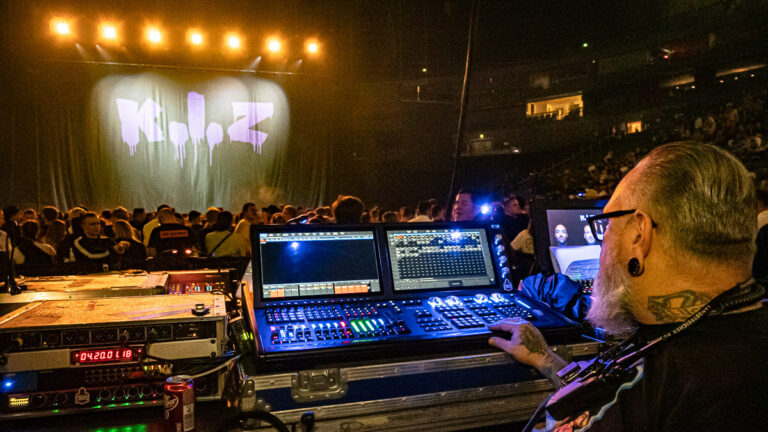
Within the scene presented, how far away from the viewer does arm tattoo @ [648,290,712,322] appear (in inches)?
34.2

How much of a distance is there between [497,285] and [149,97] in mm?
12831

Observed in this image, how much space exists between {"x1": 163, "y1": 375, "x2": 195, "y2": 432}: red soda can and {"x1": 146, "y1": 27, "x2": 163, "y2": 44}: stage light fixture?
12684mm

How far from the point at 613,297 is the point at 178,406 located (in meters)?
1.12

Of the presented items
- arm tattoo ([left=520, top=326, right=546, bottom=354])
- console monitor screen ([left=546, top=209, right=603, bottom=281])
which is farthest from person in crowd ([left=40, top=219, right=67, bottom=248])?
arm tattoo ([left=520, top=326, right=546, bottom=354])

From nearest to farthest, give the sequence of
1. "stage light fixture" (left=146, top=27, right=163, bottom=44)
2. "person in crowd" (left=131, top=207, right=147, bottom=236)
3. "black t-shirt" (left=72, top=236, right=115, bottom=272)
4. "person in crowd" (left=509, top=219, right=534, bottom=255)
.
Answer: "black t-shirt" (left=72, top=236, right=115, bottom=272)
"person in crowd" (left=509, top=219, right=534, bottom=255)
"person in crowd" (left=131, top=207, right=147, bottom=236)
"stage light fixture" (left=146, top=27, right=163, bottom=44)

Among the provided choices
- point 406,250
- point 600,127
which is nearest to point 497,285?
point 406,250

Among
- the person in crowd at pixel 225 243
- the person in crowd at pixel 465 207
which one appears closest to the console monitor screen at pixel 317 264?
the person in crowd at pixel 465 207

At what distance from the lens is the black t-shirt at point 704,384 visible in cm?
74

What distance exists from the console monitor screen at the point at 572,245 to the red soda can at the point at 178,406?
1520mm

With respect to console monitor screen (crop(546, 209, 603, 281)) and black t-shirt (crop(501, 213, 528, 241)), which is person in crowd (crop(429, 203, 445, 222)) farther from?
console monitor screen (crop(546, 209, 603, 281))

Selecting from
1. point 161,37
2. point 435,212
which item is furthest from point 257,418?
point 161,37

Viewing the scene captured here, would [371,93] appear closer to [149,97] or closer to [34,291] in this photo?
[149,97]

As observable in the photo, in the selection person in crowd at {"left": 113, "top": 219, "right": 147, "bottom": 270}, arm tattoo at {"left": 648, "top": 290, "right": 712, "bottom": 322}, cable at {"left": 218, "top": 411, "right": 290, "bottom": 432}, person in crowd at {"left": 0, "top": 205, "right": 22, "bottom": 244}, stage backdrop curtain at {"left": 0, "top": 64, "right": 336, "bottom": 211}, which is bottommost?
cable at {"left": 218, "top": 411, "right": 290, "bottom": 432}

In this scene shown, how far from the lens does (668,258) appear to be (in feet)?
2.93
